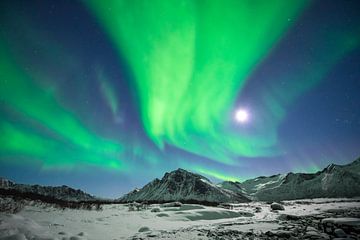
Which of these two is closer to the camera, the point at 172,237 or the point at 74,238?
the point at 74,238

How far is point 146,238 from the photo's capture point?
11.9 metres

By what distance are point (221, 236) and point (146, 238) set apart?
4014 millimetres

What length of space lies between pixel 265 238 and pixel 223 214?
14.2m

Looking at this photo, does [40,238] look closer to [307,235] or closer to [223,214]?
[307,235]

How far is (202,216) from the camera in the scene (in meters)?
23.4

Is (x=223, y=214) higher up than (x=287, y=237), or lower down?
higher up

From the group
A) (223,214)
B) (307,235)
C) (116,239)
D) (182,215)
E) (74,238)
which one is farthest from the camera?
(223,214)

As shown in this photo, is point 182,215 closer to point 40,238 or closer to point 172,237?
point 172,237

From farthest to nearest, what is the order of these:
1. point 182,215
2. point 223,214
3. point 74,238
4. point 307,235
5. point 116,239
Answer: point 223,214 → point 182,215 → point 307,235 → point 116,239 → point 74,238

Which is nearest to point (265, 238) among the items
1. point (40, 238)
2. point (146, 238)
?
point (146, 238)

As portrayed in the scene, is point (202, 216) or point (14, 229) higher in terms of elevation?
point (202, 216)

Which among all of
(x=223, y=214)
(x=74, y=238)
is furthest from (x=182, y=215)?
(x=74, y=238)

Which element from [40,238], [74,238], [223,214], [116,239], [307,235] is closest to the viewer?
[40,238]

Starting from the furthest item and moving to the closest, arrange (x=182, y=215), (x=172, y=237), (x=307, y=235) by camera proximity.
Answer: (x=182, y=215) < (x=307, y=235) < (x=172, y=237)
